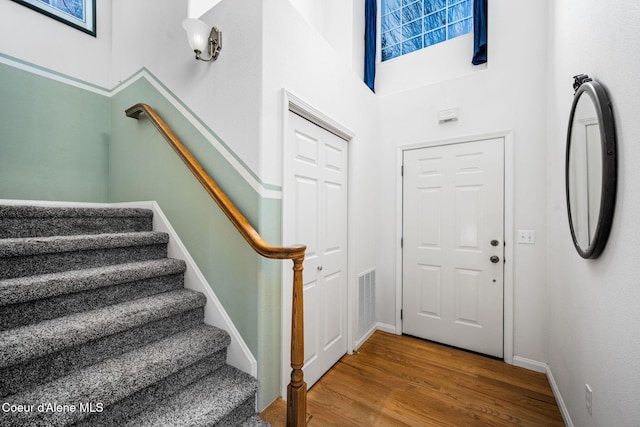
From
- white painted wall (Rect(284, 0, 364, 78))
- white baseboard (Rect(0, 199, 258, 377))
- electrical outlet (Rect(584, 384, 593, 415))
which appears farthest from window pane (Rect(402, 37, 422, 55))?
electrical outlet (Rect(584, 384, 593, 415))

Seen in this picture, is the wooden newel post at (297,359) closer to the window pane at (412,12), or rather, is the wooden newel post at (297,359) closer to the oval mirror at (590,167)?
the oval mirror at (590,167)

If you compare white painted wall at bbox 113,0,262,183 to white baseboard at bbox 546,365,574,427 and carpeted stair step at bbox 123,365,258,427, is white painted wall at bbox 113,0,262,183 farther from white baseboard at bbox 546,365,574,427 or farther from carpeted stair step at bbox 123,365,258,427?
white baseboard at bbox 546,365,574,427

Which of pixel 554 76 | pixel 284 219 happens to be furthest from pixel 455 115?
pixel 284 219

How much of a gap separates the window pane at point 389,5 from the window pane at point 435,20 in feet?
1.63

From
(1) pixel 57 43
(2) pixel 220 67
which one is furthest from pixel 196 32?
(1) pixel 57 43

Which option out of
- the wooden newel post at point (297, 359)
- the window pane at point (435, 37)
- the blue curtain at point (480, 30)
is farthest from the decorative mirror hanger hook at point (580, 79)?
the window pane at point (435, 37)

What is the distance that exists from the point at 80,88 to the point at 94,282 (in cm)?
227

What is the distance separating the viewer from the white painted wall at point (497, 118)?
2232 millimetres

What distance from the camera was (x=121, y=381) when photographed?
44.8 inches

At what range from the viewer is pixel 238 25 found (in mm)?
1644

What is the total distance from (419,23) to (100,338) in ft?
12.8

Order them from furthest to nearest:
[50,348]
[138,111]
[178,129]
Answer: [138,111] → [178,129] → [50,348]

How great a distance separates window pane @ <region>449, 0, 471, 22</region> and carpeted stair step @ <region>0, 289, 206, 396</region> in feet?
11.7

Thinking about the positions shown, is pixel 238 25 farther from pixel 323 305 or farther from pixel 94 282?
pixel 323 305
